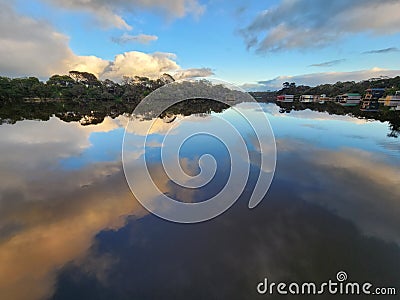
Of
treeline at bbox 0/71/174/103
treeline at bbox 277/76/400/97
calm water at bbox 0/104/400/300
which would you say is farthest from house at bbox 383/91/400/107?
treeline at bbox 0/71/174/103

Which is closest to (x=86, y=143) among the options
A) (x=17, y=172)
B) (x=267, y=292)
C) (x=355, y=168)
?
(x=17, y=172)

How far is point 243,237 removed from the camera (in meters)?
4.22

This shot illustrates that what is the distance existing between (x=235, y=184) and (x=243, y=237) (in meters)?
2.55

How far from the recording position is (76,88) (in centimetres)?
4872

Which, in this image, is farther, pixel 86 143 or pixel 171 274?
pixel 86 143

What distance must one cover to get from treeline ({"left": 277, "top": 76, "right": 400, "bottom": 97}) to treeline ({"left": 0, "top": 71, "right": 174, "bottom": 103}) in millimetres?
47457

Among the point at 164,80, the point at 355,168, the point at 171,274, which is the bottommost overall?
the point at 355,168

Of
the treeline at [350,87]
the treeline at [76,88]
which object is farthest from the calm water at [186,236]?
the treeline at [350,87]

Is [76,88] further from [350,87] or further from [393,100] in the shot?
[350,87]

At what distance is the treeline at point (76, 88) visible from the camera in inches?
1676

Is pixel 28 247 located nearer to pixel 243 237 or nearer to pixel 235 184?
pixel 243 237

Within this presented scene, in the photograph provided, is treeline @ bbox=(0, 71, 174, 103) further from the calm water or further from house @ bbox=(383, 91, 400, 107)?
the calm water

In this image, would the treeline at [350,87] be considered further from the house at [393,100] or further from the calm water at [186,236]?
the calm water at [186,236]

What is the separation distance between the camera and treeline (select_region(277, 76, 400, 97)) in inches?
1913
